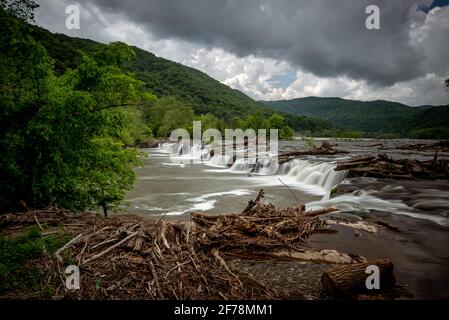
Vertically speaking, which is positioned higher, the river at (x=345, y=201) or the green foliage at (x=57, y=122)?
the green foliage at (x=57, y=122)

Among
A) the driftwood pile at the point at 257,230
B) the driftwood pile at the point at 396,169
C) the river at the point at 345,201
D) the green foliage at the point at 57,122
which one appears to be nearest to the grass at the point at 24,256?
the green foliage at the point at 57,122

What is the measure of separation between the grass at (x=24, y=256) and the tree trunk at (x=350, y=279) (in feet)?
13.7

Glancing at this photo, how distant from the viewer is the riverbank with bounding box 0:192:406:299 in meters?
3.98

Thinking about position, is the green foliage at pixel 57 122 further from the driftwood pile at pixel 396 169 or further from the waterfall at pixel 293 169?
the driftwood pile at pixel 396 169

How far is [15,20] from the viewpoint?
242 inches

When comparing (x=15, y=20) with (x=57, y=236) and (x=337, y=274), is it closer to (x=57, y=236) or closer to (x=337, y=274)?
(x=57, y=236)

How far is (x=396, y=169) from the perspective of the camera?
620 inches

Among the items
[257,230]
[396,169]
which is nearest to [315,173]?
[396,169]

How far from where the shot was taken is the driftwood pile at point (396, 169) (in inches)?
584

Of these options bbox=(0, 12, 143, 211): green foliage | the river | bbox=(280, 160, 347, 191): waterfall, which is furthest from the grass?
bbox=(280, 160, 347, 191): waterfall

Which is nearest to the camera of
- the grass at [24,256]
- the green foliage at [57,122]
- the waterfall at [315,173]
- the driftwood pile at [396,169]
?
the grass at [24,256]

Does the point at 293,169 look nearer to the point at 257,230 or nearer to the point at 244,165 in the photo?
the point at 244,165
